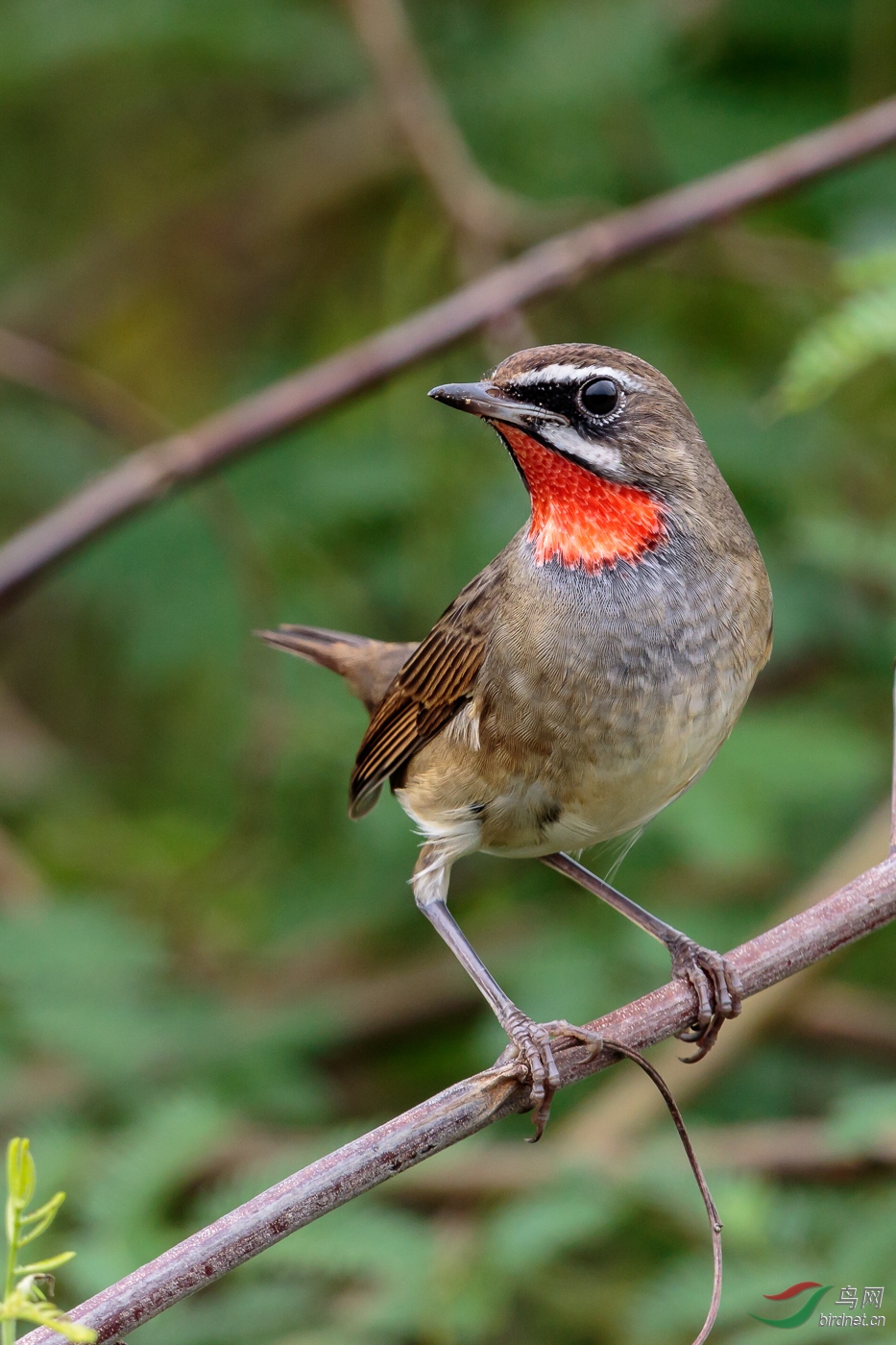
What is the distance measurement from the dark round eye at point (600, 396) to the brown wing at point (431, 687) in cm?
60

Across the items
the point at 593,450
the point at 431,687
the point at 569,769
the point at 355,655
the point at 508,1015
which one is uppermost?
the point at 355,655

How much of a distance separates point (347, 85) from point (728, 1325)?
6430mm

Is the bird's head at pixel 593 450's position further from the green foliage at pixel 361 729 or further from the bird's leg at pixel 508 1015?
the bird's leg at pixel 508 1015

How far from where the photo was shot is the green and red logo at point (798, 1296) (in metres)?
3.87

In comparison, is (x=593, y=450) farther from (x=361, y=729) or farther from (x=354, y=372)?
(x=361, y=729)

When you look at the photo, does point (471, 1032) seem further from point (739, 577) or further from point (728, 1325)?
point (739, 577)

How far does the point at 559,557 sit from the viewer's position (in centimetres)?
388

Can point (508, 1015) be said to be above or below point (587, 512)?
below

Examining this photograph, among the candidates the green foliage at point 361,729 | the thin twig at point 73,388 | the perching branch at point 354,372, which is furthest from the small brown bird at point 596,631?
the thin twig at point 73,388

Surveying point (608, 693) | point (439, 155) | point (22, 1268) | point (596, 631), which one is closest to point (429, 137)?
point (439, 155)

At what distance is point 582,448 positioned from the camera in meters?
3.77

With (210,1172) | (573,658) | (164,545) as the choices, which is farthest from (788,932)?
(164,545)

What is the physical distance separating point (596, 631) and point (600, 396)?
58cm

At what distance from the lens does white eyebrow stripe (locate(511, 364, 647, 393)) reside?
12.0 feet
